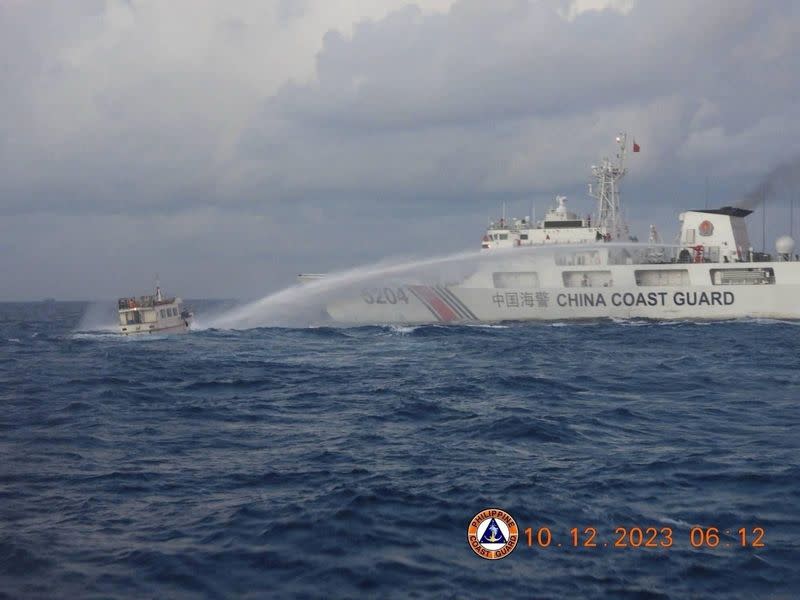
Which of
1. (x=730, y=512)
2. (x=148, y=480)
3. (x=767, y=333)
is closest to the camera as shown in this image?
(x=730, y=512)

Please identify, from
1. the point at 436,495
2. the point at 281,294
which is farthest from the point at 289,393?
the point at 281,294

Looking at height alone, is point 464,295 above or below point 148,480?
above

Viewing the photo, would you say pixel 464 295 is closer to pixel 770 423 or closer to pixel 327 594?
pixel 770 423

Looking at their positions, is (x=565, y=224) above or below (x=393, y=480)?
above

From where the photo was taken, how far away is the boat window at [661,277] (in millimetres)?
49438

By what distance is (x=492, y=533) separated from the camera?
32.9ft

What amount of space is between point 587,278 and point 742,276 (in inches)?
408

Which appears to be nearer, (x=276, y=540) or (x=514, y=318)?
(x=276, y=540)

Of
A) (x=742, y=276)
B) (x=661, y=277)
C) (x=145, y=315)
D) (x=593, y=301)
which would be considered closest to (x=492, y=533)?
(x=145, y=315)

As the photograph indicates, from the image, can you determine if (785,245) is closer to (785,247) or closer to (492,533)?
(785,247)

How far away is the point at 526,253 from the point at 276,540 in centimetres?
4215

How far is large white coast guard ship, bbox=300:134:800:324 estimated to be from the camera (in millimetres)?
48375

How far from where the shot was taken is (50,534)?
389 inches

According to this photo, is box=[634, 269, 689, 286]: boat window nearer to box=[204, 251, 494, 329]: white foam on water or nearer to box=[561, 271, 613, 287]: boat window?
box=[561, 271, 613, 287]: boat window
